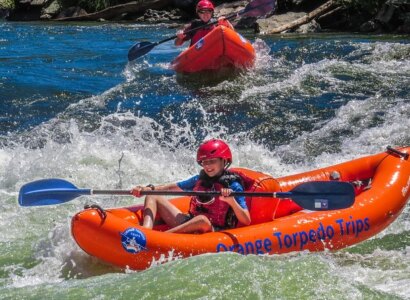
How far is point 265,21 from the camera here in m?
15.4

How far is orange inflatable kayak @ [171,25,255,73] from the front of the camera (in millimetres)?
10000

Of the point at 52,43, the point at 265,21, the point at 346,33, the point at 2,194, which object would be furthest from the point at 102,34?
the point at 2,194

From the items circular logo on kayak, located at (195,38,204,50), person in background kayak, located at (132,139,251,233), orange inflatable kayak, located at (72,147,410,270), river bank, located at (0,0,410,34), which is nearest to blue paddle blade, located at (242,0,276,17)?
circular logo on kayak, located at (195,38,204,50)

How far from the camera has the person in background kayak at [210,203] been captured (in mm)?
4996

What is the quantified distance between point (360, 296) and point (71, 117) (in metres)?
5.60

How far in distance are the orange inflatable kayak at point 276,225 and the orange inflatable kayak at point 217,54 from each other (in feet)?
14.7

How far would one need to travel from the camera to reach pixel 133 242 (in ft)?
15.3

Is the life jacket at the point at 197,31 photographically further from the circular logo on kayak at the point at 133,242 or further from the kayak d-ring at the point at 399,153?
the circular logo on kayak at the point at 133,242

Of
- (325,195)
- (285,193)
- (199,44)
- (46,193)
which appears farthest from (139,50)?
(325,195)

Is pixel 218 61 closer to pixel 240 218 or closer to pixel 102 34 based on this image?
pixel 240 218

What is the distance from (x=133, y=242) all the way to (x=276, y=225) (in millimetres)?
1026

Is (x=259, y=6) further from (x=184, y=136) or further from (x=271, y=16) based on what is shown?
(x=271, y=16)

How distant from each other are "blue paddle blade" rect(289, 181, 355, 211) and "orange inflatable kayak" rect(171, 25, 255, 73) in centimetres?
535

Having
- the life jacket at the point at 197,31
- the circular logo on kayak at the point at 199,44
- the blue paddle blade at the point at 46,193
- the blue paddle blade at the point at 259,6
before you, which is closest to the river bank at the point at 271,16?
the blue paddle blade at the point at 259,6
